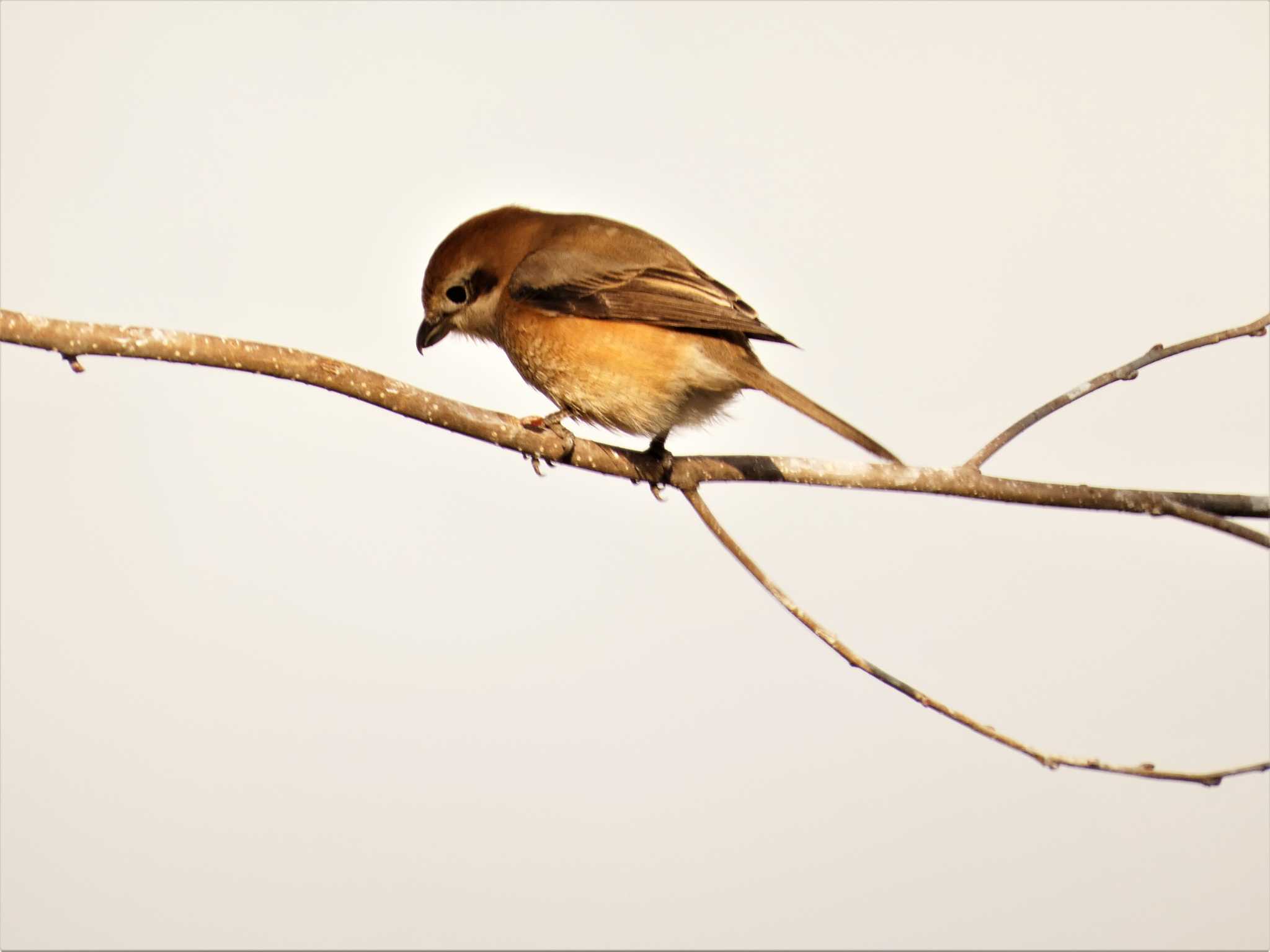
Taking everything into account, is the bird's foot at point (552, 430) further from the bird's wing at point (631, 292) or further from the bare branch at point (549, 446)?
the bird's wing at point (631, 292)

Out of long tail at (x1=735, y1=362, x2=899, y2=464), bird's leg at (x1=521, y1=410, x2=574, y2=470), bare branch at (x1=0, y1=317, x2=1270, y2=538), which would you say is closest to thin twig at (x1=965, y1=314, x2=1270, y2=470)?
bare branch at (x1=0, y1=317, x2=1270, y2=538)

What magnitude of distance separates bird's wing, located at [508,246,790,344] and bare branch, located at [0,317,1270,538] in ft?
1.28

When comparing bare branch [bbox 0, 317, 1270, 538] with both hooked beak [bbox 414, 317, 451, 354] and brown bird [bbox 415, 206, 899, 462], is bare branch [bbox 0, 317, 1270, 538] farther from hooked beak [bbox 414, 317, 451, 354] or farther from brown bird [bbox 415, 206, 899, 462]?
hooked beak [bbox 414, 317, 451, 354]

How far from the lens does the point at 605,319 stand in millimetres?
3594

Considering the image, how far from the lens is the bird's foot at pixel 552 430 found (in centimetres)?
323

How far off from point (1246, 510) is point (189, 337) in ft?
8.25

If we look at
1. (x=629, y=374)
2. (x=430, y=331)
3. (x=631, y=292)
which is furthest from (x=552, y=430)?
(x=430, y=331)

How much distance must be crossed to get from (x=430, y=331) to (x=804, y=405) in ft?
4.47

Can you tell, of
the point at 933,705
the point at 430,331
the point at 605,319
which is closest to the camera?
the point at 933,705

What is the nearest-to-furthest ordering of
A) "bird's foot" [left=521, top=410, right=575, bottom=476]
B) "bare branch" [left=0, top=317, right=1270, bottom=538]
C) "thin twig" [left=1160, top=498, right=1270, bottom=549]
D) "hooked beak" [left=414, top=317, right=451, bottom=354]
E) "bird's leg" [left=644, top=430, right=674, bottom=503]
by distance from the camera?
"bare branch" [left=0, top=317, right=1270, bottom=538]
"thin twig" [left=1160, top=498, right=1270, bottom=549]
"bird's foot" [left=521, top=410, right=575, bottom=476]
"bird's leg" [left=644, top=430, right=674, bottom=503]
"hooked beak" [left=414, top=317, right=451, bottom=354]

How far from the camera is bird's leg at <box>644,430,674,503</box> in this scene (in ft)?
11.4

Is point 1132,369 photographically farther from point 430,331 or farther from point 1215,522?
point 430,331

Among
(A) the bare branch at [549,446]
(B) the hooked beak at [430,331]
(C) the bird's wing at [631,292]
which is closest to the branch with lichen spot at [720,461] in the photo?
(A) the bare branch at [549,446]

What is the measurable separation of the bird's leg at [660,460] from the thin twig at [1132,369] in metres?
0.85
